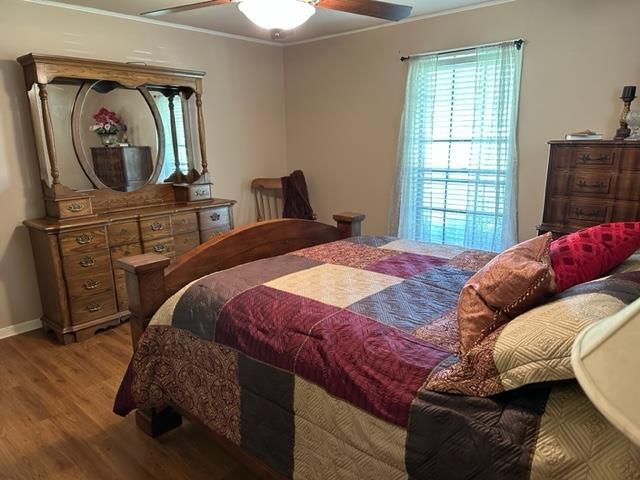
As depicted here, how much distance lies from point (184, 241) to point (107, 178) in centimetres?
76

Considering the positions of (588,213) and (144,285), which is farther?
(588,213)

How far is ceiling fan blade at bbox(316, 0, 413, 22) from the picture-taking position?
206 cm

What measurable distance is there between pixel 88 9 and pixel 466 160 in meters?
3.13

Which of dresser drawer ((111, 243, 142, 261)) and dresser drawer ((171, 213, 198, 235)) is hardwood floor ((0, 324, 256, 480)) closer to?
dresser drawer ((111, 243, 142, 261))

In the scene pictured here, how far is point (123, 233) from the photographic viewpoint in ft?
10.7

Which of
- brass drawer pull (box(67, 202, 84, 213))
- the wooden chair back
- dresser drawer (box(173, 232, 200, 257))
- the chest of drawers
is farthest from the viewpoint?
the wooden chair back

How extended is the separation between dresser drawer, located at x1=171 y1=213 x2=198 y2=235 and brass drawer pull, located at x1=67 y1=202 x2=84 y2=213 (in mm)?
651

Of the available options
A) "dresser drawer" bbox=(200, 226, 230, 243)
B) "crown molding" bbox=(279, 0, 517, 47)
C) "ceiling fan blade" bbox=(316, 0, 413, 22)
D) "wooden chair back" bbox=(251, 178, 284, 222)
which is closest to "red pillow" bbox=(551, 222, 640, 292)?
"ceiling fan blade" bbox=(316, 0, 413, 22)

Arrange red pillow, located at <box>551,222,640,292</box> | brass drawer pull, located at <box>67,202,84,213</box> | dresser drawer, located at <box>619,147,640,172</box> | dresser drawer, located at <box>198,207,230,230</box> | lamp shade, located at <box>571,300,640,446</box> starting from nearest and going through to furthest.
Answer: lamp shade, located at <box>571,300,640,446</box>, red pillow, located at <box>551,222,640,292</box>, dresser drawer, located at <box>619,147,640,172</box>, brass drawer pull, located at <box>67,202,84,213</box>, dresser drawer, located at <box>198,207,230,230</box>

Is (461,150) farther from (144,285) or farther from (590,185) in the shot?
(144,285)

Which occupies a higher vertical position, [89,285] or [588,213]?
[588,213]

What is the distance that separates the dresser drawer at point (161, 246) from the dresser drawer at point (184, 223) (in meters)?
A: 0.10

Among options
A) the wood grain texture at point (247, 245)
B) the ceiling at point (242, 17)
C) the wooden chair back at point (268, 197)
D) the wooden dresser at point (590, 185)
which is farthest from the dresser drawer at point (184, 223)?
the wooden dresser at point (590, 185)

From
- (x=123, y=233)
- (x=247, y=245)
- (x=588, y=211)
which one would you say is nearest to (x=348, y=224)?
(x=247, y=245)
